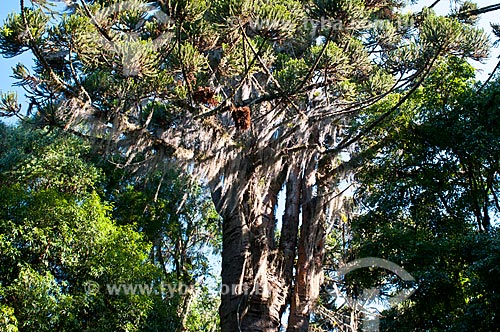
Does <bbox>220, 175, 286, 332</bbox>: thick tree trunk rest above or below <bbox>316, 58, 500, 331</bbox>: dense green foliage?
below

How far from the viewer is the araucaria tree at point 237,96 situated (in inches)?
189

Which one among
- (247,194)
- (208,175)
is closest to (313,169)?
(247,194)

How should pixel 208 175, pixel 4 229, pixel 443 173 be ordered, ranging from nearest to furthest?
1. pixel 208 175
2. pixel 443 173
3. pixel 4 229

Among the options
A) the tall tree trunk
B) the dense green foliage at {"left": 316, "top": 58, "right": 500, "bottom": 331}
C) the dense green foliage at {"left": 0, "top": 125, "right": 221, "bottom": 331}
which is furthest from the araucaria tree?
the dense green foliage at {"left": 0, "top": 125, "right": 221, "bottom": 331}

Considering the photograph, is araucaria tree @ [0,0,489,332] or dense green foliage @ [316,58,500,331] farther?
dense green foliage @ [316,58,500,331]

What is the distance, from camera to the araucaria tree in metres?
4.79

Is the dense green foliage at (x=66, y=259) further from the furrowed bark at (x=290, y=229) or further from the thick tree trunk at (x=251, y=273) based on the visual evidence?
the thick tree trunk at (x=251, y=273)

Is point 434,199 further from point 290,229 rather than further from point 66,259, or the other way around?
point 66,259

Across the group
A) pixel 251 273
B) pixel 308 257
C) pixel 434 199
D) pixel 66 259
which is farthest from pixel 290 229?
pixel 66 259

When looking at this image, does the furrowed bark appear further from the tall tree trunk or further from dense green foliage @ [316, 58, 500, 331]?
dense green foliage @ [316, 58, 500, 331]

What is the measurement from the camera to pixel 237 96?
6.13m

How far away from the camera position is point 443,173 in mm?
6750

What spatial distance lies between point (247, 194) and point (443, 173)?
8.13 ft

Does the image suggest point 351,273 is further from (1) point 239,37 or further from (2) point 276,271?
(1) point 239,37
